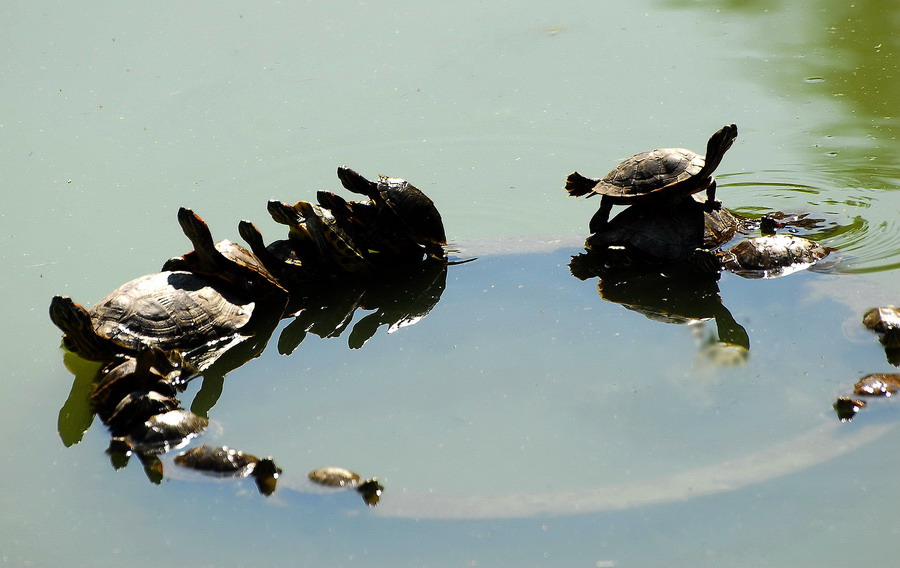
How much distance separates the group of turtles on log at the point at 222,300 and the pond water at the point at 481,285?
4.9 inches

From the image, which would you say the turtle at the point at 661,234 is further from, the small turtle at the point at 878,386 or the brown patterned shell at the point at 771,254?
the small turtle at the point at 878,386

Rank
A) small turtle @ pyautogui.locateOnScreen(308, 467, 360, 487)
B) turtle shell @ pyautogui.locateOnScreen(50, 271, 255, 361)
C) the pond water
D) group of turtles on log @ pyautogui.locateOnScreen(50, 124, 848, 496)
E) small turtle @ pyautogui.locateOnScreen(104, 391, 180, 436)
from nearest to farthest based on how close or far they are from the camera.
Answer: the pond water → small turtle @ pyautogui.locateOnScreen(308, 467, 360, 487) → small turtle @ pyautogui.locateOnScreen(104, 391, 180, 436) → turtle shell @ pyautogui.locateOnScreen(50, 271, 255, 361) → group of turtles on log @ pyautogui.locateOnScreen(50, 124, 848, 496)

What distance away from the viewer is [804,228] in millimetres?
5297

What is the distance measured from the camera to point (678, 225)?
16.5 ft

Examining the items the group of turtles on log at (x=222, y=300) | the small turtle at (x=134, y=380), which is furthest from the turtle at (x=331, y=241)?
the small turtle at (x=134, y=380)

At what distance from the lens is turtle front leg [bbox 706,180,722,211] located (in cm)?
503

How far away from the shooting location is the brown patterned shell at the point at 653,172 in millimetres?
4934

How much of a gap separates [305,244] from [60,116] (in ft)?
9.76

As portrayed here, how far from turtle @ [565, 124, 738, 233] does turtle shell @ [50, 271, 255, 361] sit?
1.97 m

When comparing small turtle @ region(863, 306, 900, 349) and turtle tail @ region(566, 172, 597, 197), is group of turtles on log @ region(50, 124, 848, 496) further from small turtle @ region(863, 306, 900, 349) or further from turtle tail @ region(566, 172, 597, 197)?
small turtle @ region(863, 306, 900, 349)

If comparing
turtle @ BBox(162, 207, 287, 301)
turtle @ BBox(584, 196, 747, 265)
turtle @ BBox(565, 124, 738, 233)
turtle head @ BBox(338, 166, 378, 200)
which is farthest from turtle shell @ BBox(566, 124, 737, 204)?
turtle @ BBox(162, 207, 287, 301)

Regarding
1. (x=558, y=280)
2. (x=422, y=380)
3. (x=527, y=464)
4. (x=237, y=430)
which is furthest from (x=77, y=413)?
(x=558, y=280)

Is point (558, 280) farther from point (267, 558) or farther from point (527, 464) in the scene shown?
point (267, 558)

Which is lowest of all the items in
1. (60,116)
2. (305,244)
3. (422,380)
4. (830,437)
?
(830,437)
